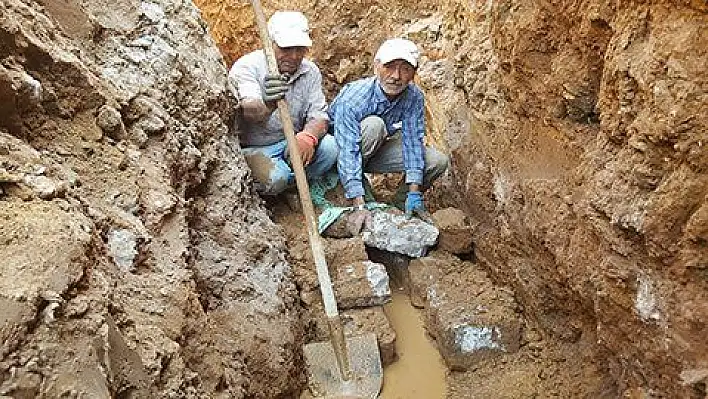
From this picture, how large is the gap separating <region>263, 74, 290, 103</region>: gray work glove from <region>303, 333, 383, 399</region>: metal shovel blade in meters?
1.31

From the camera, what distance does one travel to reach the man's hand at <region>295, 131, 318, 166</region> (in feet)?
12.8

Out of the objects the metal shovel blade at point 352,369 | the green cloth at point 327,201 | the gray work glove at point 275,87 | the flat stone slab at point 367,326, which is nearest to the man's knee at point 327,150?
the green cloth at point 327,201

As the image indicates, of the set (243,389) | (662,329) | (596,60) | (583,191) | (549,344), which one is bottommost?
(549,344)

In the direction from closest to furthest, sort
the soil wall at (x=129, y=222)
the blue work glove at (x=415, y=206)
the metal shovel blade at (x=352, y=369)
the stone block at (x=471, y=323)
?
1. the soil wall at (x=129, y=222)
2. the metal shovel blade at (x=352, y=369)
3. the stone block at (x=471, y=323)
4. the blue work glove at (x=415, y=206)

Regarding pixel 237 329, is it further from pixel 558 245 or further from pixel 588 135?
pixel 588 135

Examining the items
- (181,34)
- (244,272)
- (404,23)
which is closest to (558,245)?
(244,272)

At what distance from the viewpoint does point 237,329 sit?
2805mm

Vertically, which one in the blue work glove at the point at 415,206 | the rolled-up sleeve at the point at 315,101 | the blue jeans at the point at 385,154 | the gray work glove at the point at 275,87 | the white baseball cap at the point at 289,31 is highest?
the white baseball cap at the point at 289,31

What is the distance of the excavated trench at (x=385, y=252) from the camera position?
1.89 meters

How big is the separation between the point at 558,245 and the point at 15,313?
7.12 ft

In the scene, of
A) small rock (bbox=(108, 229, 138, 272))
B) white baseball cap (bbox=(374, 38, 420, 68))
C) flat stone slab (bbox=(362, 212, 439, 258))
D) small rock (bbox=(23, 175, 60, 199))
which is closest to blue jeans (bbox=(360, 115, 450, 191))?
white baseball cap (bbox=(374, 38, 420, 68))

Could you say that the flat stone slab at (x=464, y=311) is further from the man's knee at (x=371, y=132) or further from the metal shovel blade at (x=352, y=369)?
the man's knee at (x=371, y=132)

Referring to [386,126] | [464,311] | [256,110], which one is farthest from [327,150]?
[464,311]

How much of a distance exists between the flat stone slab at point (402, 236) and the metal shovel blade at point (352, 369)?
0.65 meters
